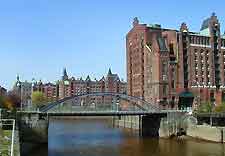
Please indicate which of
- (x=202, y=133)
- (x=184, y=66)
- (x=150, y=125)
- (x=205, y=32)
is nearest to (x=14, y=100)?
(x=184, y=66)

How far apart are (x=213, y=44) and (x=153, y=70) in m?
16.7

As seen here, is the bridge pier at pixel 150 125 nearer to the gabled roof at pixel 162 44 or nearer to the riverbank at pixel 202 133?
the riverbank at pixel 202 133

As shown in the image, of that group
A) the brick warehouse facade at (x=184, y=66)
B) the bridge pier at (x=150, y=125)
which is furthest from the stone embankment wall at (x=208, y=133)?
the brick warehouse facade at (x=184, y=66)

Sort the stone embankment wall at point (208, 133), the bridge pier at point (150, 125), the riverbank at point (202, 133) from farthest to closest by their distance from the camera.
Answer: the bridge pier at point (150, 125), the riverbank at point (202, 133), the stone embankment wall at point (208, 133)

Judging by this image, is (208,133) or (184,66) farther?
(184,66)

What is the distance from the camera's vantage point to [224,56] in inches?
3912

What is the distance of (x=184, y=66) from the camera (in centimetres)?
9388

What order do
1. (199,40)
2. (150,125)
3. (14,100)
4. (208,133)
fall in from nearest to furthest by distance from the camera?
(208,133), (150,125), (199,40), (14,100)

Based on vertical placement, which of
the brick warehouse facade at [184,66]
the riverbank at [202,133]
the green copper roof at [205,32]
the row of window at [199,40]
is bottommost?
the riverbank at [202,133]

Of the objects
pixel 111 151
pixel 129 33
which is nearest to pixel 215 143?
pixel 111 151

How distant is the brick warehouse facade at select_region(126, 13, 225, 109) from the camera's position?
91.8 m

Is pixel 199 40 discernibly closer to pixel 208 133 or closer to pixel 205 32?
pixel 205 32

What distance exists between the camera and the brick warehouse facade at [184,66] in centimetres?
9181

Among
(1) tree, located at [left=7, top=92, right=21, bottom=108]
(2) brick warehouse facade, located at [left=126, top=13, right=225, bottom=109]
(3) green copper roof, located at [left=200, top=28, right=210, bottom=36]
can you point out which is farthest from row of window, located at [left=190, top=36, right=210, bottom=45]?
(1) tree, located at [left=7, top=92, right=21, bottom=108]
